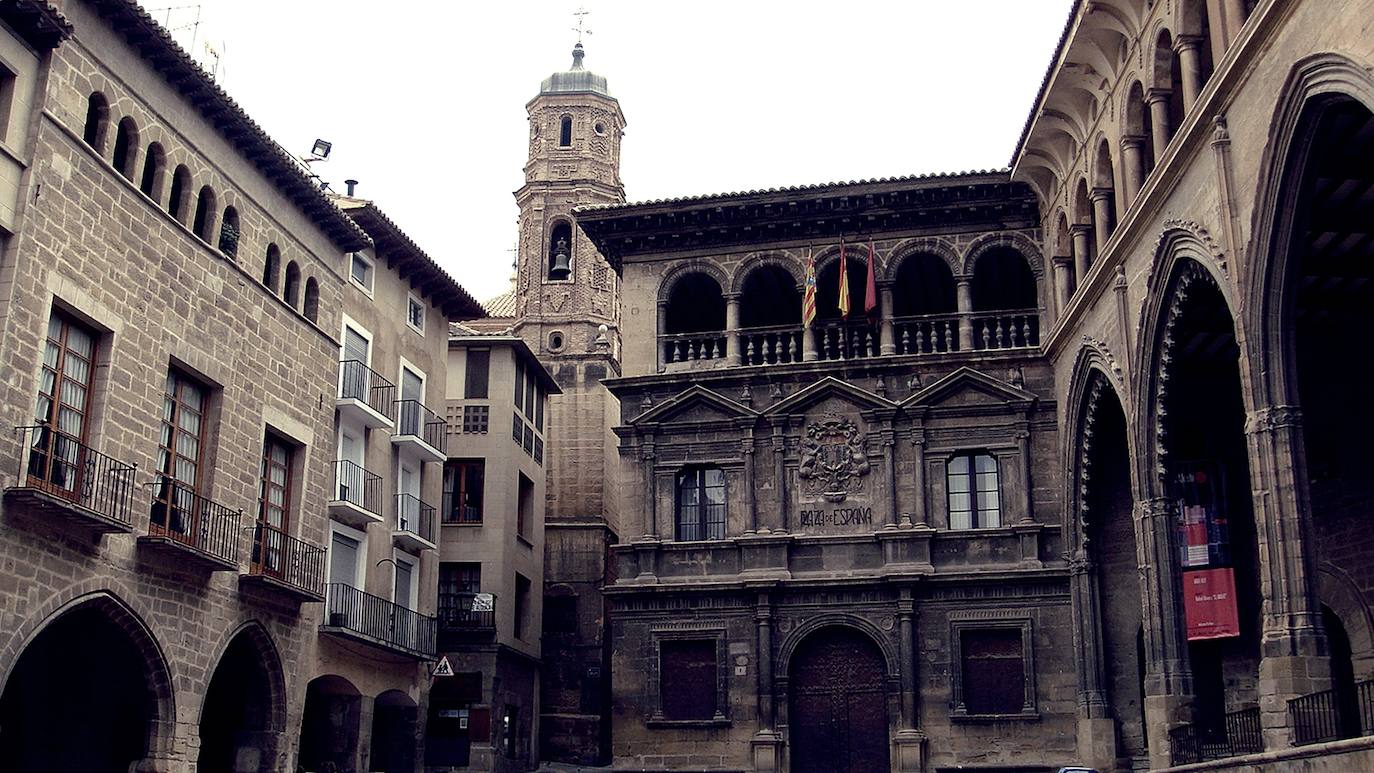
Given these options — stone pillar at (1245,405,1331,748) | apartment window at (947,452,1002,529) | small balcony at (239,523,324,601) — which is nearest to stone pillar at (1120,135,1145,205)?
stone pillar at (1245,405,1331,748)

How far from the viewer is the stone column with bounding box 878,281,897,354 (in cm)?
3145

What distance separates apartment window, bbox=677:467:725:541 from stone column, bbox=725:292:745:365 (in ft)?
8.47

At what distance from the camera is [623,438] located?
105 feet

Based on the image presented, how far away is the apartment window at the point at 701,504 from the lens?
31266 millimetres

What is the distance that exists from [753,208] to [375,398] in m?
9.35

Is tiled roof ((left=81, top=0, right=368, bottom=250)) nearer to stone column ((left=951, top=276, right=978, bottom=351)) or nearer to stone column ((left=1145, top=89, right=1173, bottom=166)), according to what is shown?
stone column ((left=951, top=276, right=978, bottom=351))

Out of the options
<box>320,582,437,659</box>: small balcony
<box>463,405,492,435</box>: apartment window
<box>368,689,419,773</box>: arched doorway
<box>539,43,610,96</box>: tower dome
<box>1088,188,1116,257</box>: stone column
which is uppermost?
<box>539,43,610,96</box>: tower dome

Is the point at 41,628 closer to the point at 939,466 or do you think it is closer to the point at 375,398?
the point at 375,398

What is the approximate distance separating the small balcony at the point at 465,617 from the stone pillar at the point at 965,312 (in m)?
13.2

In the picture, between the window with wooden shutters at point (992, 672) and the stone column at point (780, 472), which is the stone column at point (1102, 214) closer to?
the stone column at point (780, 472)

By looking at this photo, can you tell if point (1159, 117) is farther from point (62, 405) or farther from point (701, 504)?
point (62, 405)

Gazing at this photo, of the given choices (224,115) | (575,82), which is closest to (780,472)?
(224,115)

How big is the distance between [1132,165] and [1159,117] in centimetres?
160

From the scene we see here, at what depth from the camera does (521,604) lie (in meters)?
39.2
